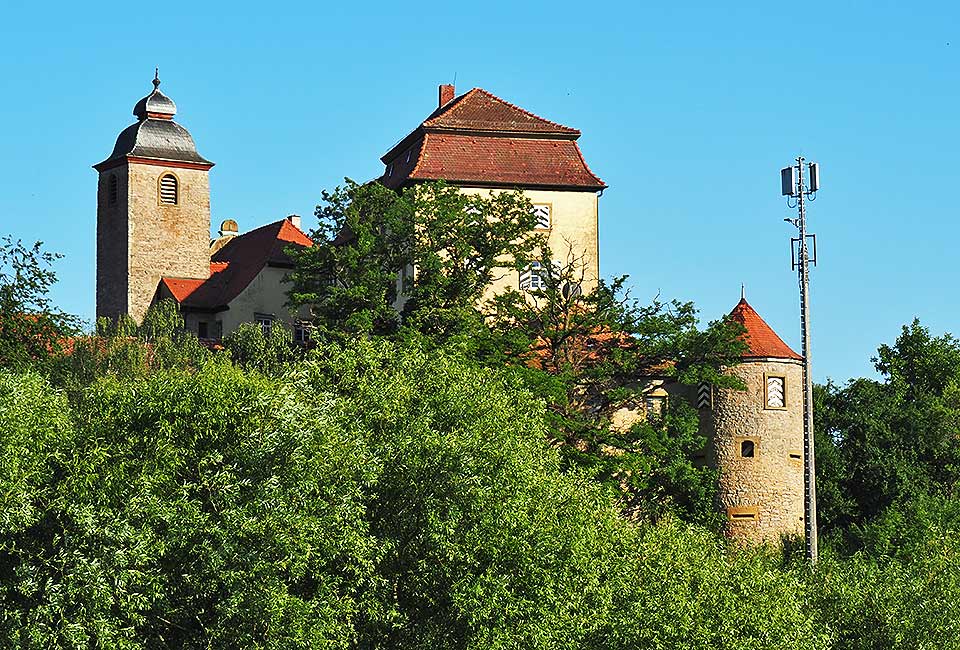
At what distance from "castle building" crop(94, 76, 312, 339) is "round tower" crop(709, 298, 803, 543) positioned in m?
22.9

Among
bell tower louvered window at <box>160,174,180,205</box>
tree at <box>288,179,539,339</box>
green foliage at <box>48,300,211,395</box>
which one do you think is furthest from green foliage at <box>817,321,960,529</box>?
bell tower louvered window at <box>160,174,180,205</box>

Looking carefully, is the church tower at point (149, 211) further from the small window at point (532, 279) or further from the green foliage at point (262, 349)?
the small window at point (532, 279)

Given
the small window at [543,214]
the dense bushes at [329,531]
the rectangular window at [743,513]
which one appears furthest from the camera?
the small window at [543,214]

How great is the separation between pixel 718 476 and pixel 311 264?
1538 centimetres

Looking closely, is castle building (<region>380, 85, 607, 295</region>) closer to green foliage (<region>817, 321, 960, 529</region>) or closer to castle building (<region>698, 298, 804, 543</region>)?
castle building (<region>698, 298, 804, 543</region>)

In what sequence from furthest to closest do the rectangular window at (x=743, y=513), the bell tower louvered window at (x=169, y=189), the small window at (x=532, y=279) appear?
the bell tower louvered window at (x=169, y=189), the rectangular window at (x=743, y=513), the small window at (x=532, y=279)

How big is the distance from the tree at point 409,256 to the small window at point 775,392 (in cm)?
1009

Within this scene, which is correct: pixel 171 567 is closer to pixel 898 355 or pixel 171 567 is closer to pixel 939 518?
pixel 939 518

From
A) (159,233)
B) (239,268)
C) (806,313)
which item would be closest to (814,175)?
(806,313)

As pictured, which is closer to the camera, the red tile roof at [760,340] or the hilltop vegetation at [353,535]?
the hilltop vegetation at [353,535]

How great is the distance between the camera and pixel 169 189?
76.9 metres

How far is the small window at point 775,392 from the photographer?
5675 centimetres

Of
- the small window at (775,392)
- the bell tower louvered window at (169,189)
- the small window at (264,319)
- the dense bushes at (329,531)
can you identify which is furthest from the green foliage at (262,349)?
the bell tower louvered window at (169,189)

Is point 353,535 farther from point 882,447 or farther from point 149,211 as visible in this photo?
point 149,211
